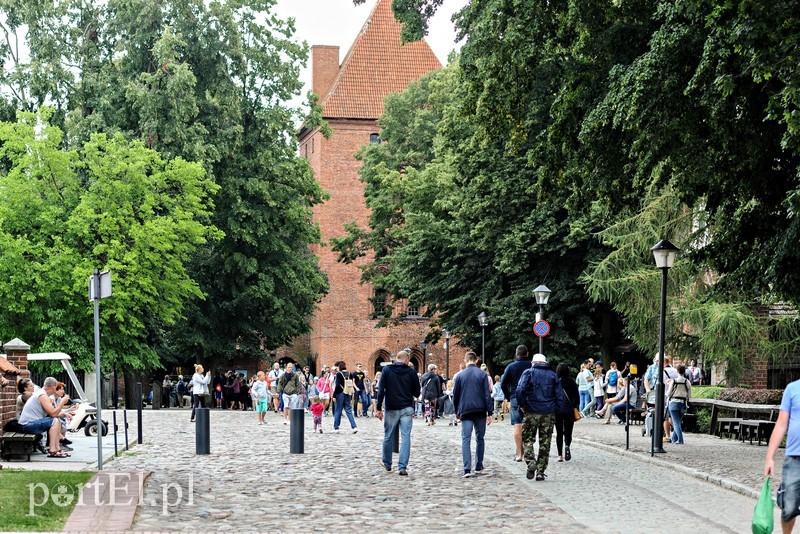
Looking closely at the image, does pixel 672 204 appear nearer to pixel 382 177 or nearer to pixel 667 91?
pixel 667 91

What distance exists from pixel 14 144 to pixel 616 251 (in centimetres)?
2233

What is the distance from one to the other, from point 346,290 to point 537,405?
61405 millimetres

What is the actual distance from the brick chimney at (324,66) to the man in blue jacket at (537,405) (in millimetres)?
64577

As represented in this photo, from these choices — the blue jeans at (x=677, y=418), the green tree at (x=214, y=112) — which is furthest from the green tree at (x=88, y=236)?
the blue jeans at (x=677, y=418)

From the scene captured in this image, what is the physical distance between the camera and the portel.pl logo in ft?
41.4

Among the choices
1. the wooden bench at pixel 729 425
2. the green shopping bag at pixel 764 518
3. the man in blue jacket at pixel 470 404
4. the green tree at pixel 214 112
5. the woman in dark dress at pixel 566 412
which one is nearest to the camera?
the green shopping bag at pixel 764 518

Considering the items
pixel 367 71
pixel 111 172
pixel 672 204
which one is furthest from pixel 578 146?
pixel 367 71

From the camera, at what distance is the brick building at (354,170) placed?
7700 cm

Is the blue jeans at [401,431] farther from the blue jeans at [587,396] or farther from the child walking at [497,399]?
the blue jeans at [587,396]

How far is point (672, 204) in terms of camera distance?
35594mm

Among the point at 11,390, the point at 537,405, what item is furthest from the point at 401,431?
the point at 11,390

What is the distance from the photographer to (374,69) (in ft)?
258

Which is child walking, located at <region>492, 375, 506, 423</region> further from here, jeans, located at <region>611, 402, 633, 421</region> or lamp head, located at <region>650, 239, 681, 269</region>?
lamp head, located at <region>650, 239, 681, 269</region>

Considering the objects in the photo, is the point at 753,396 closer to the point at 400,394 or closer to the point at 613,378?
the point at 613,378
